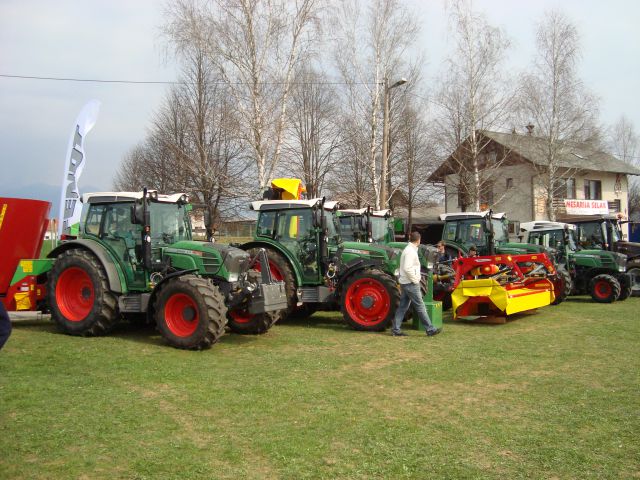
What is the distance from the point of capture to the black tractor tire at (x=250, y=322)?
9.80 m

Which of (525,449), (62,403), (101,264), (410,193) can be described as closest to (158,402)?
(62,403)

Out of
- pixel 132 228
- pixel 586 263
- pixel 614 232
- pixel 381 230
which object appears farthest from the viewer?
pixel 614 232

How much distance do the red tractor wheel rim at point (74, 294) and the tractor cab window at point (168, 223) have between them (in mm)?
1292

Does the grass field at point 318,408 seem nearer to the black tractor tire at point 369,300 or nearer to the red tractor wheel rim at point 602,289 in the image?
the black tractor tire at point 369,300

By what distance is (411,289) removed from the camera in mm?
9766

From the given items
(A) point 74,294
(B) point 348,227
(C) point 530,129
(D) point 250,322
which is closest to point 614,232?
(B) point 348,227

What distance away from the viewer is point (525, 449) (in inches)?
188

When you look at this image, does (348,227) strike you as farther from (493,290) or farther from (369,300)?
(493,290)

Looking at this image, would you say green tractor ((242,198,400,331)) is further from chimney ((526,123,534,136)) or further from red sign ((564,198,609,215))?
red sign ((564,198,609,215))

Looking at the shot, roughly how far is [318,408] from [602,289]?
12.4 meters

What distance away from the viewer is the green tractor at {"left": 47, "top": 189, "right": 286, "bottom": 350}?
28.2 ft

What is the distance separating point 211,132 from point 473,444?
21.6 meters

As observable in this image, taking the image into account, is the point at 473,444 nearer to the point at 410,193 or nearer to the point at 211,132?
the point at 211,132

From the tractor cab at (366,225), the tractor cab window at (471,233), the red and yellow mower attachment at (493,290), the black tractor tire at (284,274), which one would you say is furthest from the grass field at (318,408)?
the tractor cab window at (471,233)
